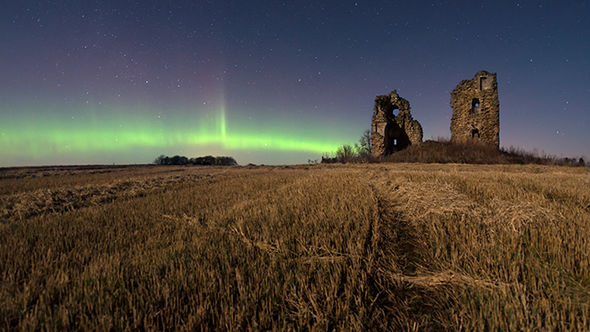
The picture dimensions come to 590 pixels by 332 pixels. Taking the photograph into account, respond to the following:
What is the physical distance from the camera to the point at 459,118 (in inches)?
840

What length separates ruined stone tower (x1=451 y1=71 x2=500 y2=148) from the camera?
19391mm

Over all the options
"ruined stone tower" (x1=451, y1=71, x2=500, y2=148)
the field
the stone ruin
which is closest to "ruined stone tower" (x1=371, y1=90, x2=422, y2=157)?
the stone ruin

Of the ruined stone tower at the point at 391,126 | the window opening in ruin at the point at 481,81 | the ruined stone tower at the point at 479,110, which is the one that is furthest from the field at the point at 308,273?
the window opening in ruin at the point at 481,81

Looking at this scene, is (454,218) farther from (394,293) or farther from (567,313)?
(394,293)

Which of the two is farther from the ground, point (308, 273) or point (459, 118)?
point (459, 118)

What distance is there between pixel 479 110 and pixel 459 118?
1.71m

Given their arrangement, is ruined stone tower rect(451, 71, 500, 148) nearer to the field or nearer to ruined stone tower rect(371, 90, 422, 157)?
ruined stone tower rect(371, 90, 422, 157)

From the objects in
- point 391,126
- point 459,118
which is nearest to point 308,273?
point 391,126

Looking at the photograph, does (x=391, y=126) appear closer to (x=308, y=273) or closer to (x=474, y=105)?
(x=474, y=105)

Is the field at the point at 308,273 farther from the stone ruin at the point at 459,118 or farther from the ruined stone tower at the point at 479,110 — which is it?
the ruined stone tower at the point at 479,110

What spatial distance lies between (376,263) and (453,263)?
1.86ft

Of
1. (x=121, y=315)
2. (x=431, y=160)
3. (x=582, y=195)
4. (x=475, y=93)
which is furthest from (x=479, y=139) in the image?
(x=121, y=315)

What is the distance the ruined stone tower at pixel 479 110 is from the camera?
19.4 metres

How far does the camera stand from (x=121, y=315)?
111 cm
